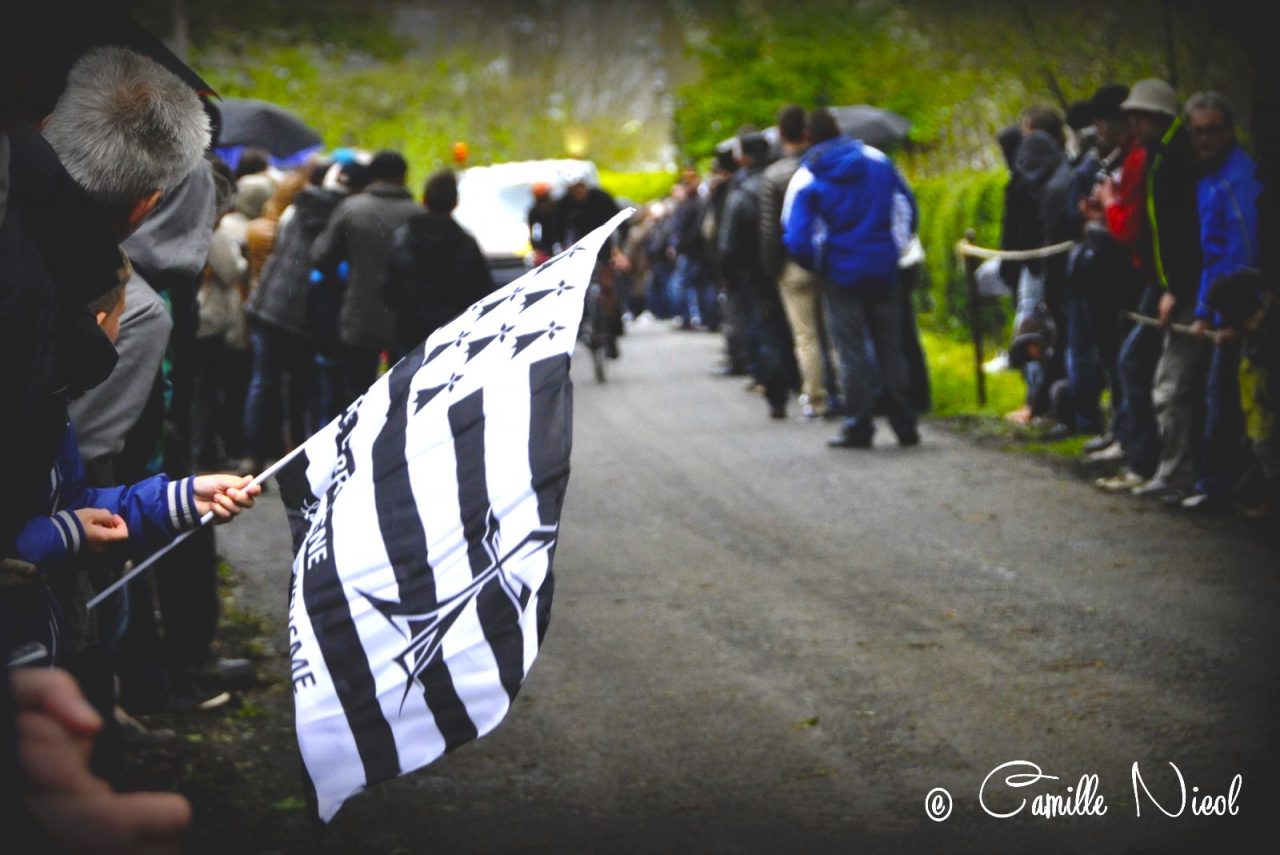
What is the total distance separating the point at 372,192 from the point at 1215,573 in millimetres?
5250

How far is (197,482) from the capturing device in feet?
12.4

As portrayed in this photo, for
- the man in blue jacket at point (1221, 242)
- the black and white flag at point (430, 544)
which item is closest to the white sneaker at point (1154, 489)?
the man in blue jacket at point (1221, 242)

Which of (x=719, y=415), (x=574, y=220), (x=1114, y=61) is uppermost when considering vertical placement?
(x=1114, y=61)

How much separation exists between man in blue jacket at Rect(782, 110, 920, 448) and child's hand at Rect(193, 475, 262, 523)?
8945 mm

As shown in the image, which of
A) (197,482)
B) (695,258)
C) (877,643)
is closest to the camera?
(197,482)

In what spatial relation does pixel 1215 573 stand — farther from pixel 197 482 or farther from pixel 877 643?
pixel 197 482

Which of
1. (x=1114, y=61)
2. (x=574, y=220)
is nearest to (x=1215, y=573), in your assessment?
(x=1114, y=61)

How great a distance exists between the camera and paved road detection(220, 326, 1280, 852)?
5.09 m

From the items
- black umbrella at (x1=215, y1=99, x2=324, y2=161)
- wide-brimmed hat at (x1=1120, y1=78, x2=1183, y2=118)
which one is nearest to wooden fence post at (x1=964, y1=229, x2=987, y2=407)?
wide-brimmed hat at (x1=1120, y1=78, x2=1183, y2=118)

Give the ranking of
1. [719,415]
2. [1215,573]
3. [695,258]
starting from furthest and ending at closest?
1. [695,258]
2. [719,415]
3. [1215,573]

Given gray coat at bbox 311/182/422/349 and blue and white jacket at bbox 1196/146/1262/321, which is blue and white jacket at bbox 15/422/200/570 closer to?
blue and white jacket at bbox 1196/146/1262/321

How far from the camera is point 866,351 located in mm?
12656

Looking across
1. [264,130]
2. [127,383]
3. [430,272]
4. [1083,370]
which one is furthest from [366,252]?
[264,130]

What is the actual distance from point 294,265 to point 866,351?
3780 millimetres
